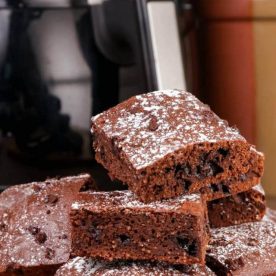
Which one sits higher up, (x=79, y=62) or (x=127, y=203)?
(x=79, y=62)

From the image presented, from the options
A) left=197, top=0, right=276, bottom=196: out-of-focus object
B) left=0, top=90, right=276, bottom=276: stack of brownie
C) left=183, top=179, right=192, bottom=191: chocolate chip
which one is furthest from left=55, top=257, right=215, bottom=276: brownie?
left=197, top=0, right=276, bottom=196: out-of-focus object

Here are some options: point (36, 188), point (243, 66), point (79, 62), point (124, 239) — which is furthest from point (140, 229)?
point (243, 66)

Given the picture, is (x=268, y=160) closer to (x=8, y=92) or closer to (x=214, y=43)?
(x=214, y=43)

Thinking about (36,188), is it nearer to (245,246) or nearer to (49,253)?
(49,253)

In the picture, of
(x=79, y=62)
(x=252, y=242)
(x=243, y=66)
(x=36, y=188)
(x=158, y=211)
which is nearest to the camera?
(x=158, y=211)

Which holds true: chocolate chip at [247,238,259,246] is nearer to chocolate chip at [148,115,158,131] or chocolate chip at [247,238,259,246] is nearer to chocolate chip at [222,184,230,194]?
chocolate chip at [222,184,230,194]

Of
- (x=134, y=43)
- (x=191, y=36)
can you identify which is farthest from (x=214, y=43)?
(x=134, y=43)

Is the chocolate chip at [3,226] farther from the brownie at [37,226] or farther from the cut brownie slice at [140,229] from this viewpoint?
the cut brownie slice at [140,229]
